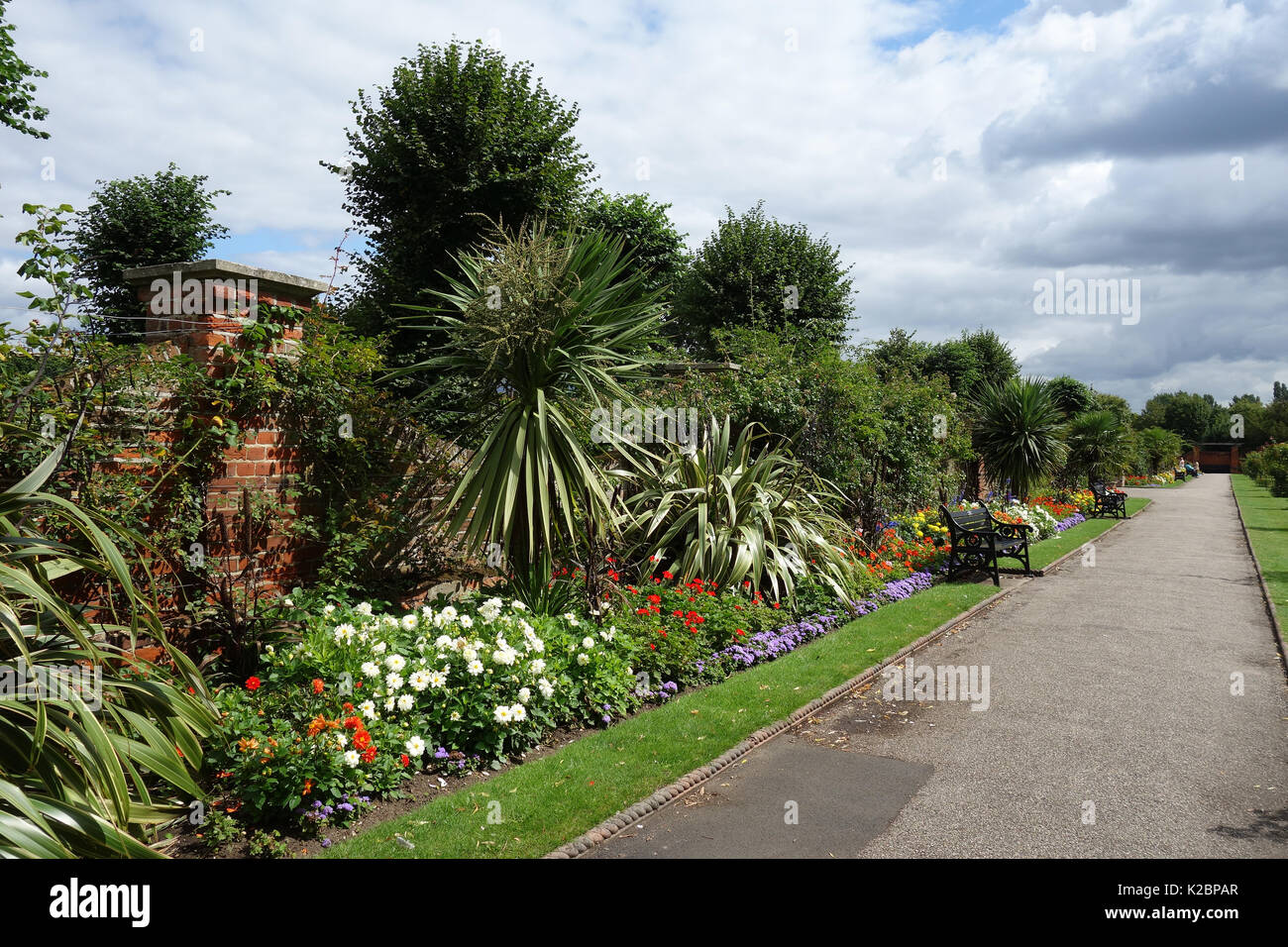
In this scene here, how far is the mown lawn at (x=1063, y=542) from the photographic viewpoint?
1255 cm

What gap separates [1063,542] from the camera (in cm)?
1519

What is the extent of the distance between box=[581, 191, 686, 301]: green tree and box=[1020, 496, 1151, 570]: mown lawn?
1075cm

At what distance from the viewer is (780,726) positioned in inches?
199

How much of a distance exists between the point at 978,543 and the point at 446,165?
30.5 feet

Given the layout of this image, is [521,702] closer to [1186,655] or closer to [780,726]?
[780,726]

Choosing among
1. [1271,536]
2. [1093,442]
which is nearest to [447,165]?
[1271,536]

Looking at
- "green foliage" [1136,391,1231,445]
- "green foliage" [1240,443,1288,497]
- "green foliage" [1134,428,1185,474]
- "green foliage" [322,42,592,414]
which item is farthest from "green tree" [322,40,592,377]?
"green foliage" [1136,391,1231,445]

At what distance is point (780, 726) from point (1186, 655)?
174 inches

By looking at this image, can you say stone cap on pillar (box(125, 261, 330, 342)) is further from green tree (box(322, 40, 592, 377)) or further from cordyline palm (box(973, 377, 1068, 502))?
cordyline palm (box(973, 377, 1068, 502))

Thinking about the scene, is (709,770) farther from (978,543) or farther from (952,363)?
(952,363)

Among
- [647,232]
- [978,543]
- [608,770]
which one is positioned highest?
[647,232]

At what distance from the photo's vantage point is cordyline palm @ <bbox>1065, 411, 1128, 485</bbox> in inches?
904

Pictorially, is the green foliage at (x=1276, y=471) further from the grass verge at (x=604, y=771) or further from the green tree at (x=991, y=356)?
the grass verge at (x=604, y=771)
